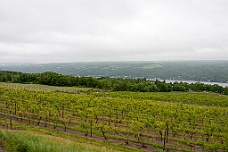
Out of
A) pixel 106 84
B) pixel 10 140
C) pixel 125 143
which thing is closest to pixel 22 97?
pixel 125 143

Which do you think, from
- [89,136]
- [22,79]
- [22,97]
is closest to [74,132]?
[89,136]

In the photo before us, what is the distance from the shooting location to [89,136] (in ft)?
71.2

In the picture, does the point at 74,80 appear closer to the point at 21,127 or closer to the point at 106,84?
the point at 106,84

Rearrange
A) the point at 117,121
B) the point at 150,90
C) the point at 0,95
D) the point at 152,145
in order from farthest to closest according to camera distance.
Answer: the point at 150,90 → the point at 0,95 → the point at 117,121 → the point at 152,145

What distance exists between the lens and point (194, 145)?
2028 centimetres

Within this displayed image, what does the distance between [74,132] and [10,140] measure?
39.8 ft

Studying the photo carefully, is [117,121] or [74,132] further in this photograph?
[117,121]

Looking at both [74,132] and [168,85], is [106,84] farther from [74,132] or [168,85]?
[74,132]

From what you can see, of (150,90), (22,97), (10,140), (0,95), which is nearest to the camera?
(10,140)

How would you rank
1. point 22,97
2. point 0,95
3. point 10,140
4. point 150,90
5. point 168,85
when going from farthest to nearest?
point 168,85 → point 150,90 → point 0,95 → point 22,97 → point 10,140

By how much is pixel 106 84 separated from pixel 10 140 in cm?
6936

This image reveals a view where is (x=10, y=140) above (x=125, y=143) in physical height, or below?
above

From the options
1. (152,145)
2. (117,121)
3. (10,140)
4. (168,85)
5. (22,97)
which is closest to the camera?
(10,140)

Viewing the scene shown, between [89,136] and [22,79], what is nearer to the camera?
[89,136]
